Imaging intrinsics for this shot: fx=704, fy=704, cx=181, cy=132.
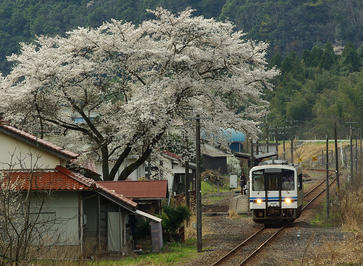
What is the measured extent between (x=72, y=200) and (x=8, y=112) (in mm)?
10855

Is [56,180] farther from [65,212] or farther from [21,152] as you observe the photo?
[21,152]

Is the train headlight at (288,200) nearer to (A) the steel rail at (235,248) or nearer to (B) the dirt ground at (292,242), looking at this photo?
(B) the dirt ground at (292,242)

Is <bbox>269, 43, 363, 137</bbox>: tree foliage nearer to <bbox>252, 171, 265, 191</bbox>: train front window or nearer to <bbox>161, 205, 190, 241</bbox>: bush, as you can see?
<bbox>252, 171, 265, 191</bbox>: train front window

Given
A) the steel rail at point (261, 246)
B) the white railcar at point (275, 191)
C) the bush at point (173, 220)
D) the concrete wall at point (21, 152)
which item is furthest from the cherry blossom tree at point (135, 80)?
the concrete wall at point (21, 152)

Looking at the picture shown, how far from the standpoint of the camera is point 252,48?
3594 cm

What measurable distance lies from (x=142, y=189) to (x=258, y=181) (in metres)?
5.38

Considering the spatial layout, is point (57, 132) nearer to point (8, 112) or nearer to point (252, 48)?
point (8, 112)

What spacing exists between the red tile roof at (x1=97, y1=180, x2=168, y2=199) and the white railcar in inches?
175

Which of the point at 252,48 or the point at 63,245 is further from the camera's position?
the point at 252,48

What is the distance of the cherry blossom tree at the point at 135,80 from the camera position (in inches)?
1265

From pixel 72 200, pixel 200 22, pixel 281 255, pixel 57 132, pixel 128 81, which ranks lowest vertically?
pixel 281 255

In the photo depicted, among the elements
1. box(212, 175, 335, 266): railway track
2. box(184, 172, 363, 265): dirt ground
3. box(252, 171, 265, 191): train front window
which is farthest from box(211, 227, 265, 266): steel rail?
box(252, 171, 265, 191): train front window

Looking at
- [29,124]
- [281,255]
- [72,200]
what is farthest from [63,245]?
[29,124]

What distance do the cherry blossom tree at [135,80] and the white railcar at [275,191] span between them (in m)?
3.51
